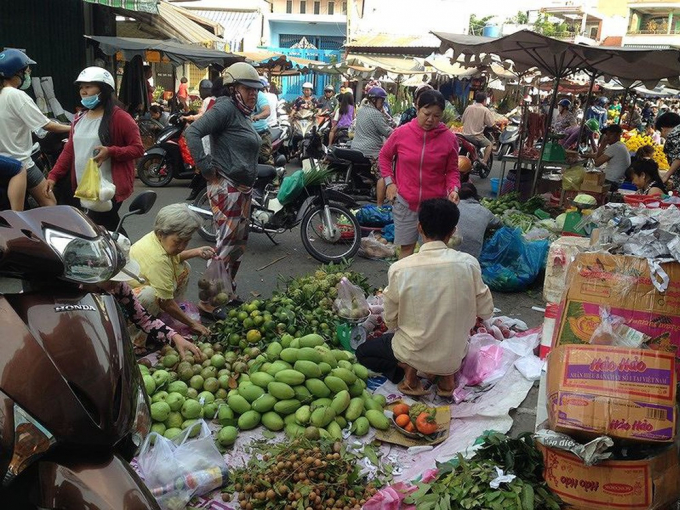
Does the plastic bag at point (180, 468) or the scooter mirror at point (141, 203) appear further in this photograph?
the scooter mirror at point (141, 203)

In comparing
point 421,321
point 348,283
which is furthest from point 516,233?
point 421,321

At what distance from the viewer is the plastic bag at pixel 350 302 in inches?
178

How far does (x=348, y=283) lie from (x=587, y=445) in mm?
2277

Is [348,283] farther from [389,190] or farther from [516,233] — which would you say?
[516,233]

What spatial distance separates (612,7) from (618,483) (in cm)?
6118

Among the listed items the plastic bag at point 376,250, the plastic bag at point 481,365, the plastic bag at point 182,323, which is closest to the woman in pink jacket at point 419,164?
the plastic bag at point 481,365

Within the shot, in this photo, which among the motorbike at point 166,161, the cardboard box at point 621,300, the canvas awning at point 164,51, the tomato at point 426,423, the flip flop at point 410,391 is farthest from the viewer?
the canvas awning at point 164,51

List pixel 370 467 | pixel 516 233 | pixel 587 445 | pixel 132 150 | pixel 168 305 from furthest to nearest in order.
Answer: pixel 516 233 < pixel 132 150 < pixel 168 305 < pixel 370 467 < pixel 587 445

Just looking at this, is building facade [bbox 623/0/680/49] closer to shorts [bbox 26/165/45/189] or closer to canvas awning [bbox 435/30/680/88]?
canvas awning [bbox 435/30/680/88]

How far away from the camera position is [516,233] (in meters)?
6.46

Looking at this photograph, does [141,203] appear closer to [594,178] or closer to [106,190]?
[106,190]

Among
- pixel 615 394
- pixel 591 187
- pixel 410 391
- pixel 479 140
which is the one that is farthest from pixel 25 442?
pixel 479 140

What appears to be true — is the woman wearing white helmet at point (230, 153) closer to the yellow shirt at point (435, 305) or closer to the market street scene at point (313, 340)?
the market street scene at point (313, 340)

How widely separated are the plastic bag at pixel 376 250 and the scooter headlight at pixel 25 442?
5592 millimetres
